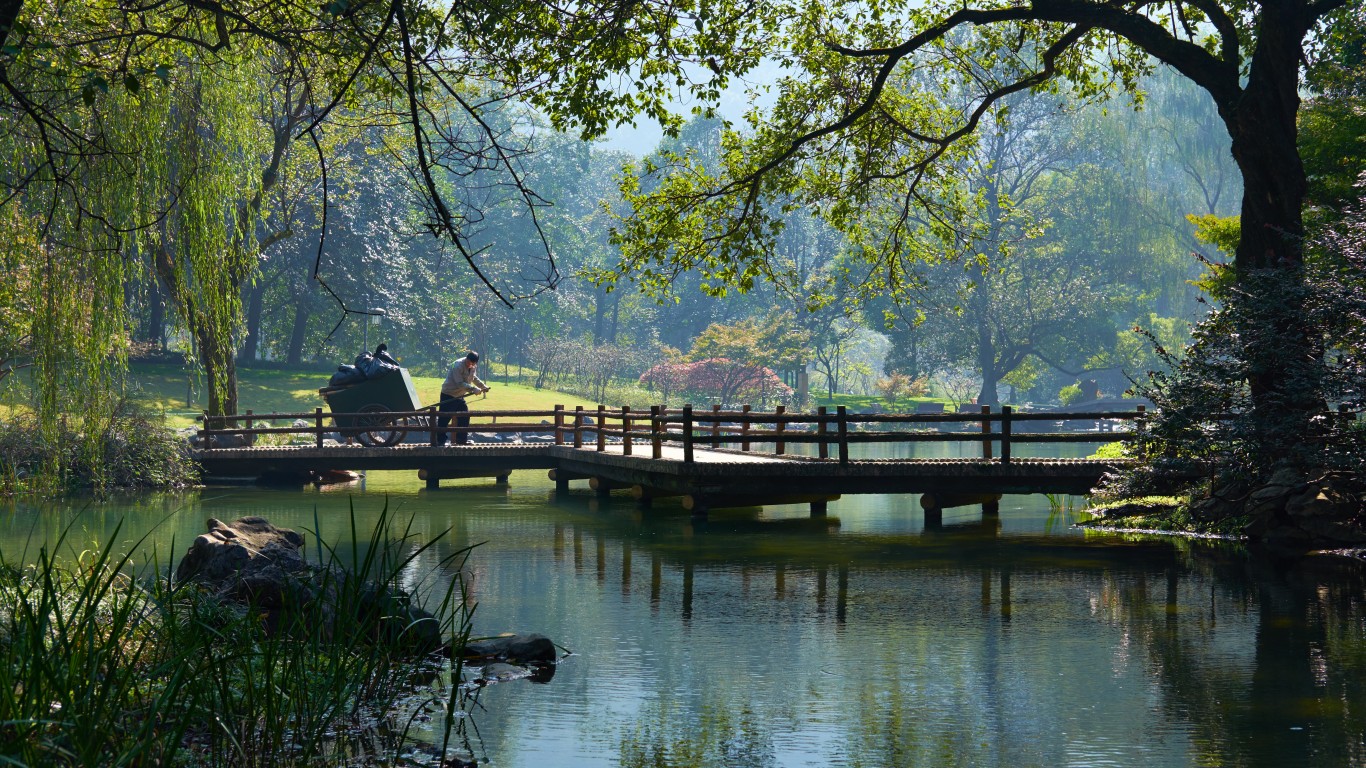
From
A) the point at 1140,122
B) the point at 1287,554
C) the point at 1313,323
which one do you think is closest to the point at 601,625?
the point at 1287,554

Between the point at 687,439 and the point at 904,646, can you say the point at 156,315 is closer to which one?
the point at 687,439

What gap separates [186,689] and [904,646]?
5.61 metres

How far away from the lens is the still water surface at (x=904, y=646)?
690cm

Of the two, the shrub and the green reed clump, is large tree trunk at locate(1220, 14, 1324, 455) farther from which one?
the shrub

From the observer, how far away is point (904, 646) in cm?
948

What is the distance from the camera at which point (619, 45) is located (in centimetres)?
1377

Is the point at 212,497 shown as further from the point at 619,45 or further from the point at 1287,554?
the point at 1287,554

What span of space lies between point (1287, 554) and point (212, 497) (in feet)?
53.3

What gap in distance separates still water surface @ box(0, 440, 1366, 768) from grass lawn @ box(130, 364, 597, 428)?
1825cm

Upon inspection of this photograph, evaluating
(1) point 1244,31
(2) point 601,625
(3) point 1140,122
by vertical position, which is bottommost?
(2) point 601,625

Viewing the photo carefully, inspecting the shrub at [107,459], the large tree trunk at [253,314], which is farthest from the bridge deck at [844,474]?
the large tree trunk at [253,314]

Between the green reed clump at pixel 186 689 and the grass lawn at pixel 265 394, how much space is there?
85.8ft

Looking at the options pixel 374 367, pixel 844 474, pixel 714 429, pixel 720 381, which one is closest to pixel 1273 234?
pixel 844 474

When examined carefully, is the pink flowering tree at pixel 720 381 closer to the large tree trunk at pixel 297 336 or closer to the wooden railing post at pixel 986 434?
the large tree trunk at pixel 297 336
